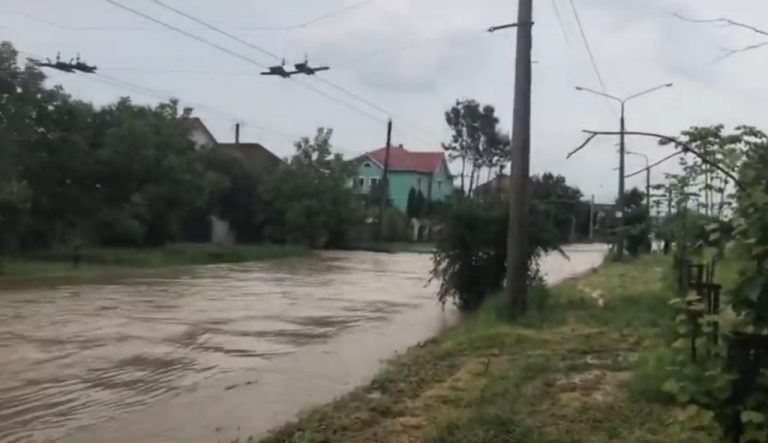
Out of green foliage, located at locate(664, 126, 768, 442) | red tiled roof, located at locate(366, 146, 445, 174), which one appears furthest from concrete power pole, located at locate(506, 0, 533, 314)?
red tiled roof, located at locate(366, 146, 445, 174)

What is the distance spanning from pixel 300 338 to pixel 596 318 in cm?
462

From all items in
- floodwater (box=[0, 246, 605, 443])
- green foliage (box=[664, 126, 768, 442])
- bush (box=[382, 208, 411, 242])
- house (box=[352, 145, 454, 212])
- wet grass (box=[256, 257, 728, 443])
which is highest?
house (box=[352, 145, 454, 212])

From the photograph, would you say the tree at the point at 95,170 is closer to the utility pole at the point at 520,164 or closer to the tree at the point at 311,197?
the tree at the point at 311,197

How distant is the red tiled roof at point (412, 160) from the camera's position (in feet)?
302

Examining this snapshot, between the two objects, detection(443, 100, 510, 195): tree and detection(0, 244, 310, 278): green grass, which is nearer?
detection(0, 244, 310, 278): green grass

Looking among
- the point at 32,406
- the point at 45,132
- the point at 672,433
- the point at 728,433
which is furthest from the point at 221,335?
the point at 45,132

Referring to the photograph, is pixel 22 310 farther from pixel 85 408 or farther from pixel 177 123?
pixel 177 123

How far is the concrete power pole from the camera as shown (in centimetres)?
1541

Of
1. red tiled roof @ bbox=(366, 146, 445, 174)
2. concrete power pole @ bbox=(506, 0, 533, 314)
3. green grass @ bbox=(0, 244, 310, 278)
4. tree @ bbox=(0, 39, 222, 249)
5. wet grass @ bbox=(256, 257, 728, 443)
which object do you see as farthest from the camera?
red tiled roof @ bbox=(366, 146, 445, 174)

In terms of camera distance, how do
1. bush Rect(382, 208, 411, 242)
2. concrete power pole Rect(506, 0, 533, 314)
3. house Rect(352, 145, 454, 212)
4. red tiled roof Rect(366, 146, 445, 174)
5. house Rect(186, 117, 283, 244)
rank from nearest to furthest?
concrete power pole Rect(506, 0, 533, 314)
house Rect(186, 117, 283, 244)
bush Rect(382, 208, 411, 242)
house Rect(352, 145, 454, 212)
red tiled roof Rect(366, 146, 445, 174)

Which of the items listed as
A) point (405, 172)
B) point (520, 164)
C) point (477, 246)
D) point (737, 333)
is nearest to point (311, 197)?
point (477, 246)

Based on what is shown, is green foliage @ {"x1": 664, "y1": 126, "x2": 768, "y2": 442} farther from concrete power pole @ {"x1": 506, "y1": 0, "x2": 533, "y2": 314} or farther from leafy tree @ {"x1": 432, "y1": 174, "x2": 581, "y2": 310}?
leafy tree @ {"x1": 432, "y1": 174, "x2": 581, "y2": 310}

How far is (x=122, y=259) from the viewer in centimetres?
3672

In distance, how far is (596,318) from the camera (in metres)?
15.2
